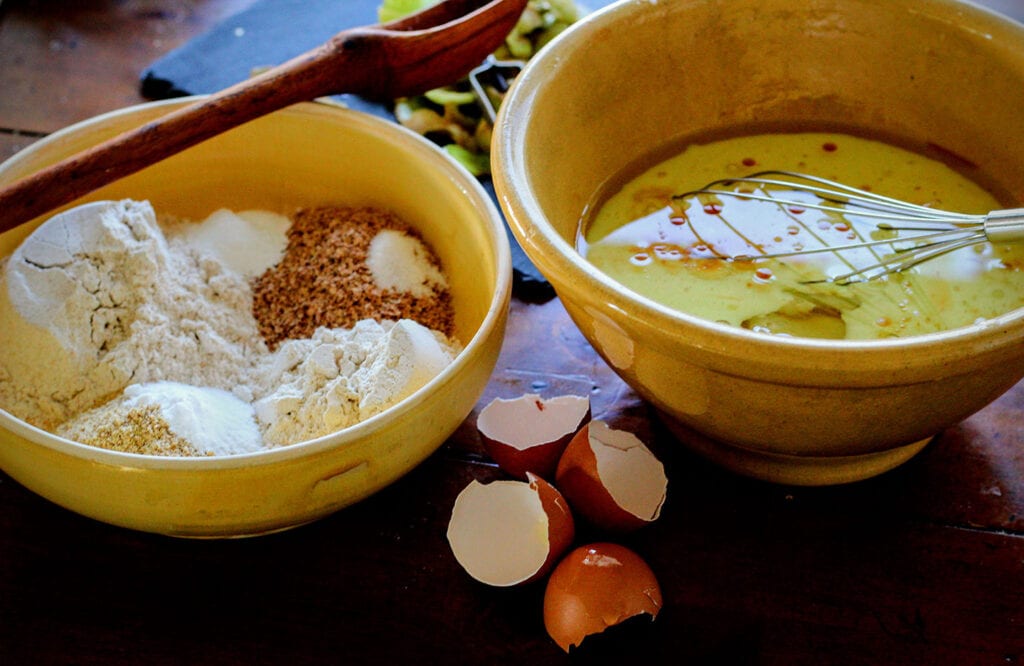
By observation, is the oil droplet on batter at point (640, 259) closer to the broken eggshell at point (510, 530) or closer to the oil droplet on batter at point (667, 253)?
the oil droplet on batter at point (667, 253)

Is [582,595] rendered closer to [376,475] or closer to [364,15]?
[376,475]

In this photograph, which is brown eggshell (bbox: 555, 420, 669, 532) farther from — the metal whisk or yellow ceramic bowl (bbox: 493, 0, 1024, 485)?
the metal whisk

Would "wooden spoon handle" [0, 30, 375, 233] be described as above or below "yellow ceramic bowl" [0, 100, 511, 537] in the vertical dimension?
above

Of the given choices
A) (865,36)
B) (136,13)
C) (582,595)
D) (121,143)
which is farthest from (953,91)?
(136,13)

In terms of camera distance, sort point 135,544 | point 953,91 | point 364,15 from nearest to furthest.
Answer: point 135,544 < point 953,91 < point 364,15

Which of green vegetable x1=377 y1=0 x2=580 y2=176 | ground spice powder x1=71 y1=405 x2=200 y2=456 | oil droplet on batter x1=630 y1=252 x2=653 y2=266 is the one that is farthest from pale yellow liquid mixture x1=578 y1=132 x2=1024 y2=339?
ground spice powder x1=71 y1=405 x2=200 y2=456

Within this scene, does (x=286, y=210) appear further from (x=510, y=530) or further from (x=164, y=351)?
(x=510, y=530)

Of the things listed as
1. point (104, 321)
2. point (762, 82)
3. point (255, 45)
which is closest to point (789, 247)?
point (762, 82)
